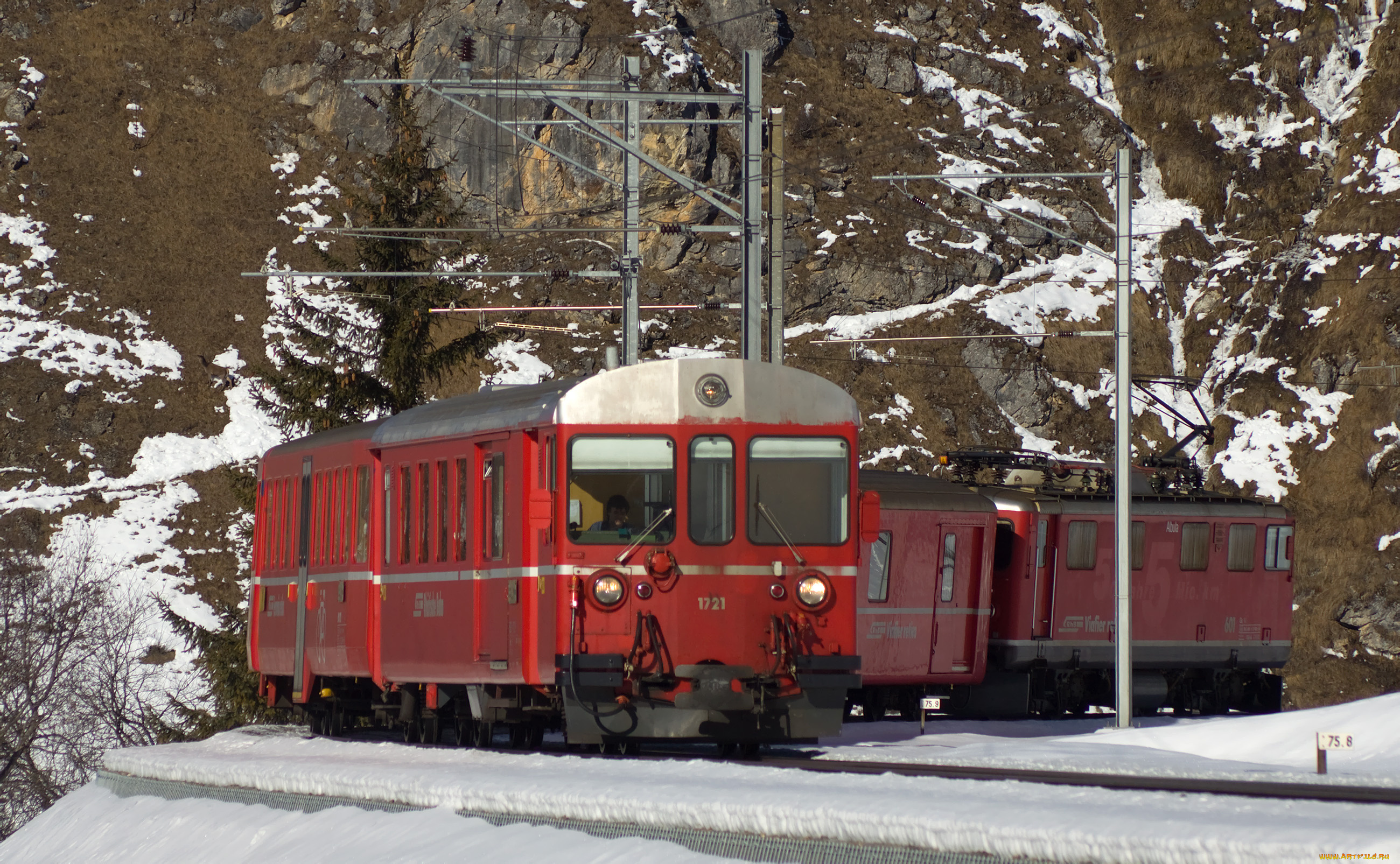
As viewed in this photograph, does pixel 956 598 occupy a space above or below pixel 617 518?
below

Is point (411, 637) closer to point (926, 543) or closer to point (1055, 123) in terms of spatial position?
point (926, 543)

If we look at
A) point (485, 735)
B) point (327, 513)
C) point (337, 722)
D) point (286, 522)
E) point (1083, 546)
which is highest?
point (327, 513)

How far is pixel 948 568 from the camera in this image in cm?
2511

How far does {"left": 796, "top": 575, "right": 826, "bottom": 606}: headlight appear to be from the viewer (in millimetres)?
15430

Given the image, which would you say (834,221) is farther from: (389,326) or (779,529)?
(779,529)

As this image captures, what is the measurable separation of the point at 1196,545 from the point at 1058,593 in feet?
10.8

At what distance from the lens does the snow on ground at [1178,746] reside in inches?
550

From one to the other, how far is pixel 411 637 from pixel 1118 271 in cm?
982

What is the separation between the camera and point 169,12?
285ft

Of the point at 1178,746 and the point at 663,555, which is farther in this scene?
the point at 1178,746

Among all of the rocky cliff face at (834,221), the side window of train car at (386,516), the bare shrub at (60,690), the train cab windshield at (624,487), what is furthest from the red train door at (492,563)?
the rocky cliff face at (834,221)

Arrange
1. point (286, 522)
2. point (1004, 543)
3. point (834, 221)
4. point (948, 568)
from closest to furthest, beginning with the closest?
point (286, 522)
point (948, 568)
point (1004, 543)
point (834, 221)

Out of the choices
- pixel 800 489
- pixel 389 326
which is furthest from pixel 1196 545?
pixel 800 489

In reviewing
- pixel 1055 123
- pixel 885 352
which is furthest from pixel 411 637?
pixel 1055 123
